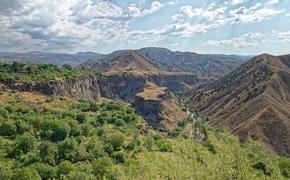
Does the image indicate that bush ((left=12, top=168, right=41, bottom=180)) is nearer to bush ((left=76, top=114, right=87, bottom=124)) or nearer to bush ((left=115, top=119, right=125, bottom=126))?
bush ((left=76, top=114, right=87, bottom=124))

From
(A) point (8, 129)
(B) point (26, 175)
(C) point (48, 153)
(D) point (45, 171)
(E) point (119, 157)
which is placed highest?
(B) point (26, 175)

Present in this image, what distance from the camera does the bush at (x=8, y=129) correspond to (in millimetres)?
98812

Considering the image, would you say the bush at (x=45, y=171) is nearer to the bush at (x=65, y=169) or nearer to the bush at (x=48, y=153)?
the bush at (x=65, y=169)

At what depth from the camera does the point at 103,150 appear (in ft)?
305

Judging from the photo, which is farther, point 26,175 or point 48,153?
point 48,153

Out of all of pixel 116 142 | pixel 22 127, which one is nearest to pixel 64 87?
pixel 22 127

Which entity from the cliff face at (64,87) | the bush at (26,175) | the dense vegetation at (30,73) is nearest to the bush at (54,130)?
→ the bush at (26,175)

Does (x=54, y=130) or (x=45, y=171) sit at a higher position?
(x=45, y=171)

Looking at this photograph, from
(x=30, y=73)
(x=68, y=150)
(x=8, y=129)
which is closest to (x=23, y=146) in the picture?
(x=68, y=150)

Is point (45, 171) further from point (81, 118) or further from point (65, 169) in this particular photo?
point (81, 118)

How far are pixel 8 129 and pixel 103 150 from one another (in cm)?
2555

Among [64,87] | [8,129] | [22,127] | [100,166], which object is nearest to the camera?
[100,166]

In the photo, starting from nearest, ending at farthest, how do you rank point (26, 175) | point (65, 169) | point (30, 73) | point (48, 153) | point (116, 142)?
point (26, 175) → point (65, 169) → point (48, 153) → point (116, 142) → point (30, 73)

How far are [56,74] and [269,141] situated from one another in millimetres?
90378
